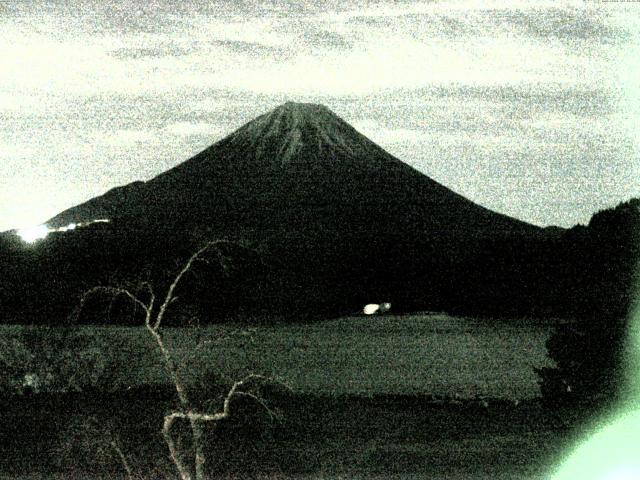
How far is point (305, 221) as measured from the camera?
14950 cm

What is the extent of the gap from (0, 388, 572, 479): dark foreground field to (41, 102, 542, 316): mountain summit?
54434 mm

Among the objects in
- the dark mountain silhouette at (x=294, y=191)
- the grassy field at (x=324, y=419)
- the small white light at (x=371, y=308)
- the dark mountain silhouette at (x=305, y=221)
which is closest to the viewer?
the grassy field at (x=324, y=419)

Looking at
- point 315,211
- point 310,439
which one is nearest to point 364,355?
point 310,439

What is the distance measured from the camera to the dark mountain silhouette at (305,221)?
90.3 metres

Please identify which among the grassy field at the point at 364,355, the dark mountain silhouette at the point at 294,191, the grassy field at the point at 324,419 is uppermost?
the grassy field at the point at 324,419

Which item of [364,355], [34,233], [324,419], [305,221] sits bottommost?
[305,221]

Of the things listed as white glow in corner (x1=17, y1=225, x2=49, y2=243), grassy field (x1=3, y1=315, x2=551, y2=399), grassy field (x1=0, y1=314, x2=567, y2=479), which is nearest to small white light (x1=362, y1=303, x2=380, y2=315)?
grassy field (x1=3, y1=315, x2=551, y2=399)

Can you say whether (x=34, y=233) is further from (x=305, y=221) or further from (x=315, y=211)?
(x=315, y=211)

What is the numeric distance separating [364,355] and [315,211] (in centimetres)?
9500

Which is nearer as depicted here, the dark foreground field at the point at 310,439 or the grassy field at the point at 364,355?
the dark foreground field at the point at 310,439

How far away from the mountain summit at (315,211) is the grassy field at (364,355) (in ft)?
38.6

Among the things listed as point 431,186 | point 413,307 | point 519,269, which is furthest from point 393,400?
point 431,186

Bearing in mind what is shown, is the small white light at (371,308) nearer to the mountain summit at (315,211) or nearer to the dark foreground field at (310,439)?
the mountain summit at (315,211)

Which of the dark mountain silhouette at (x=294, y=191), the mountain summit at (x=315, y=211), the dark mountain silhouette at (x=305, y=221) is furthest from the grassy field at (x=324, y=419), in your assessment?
the dark mountain silhouette at (x=294, y=191)
